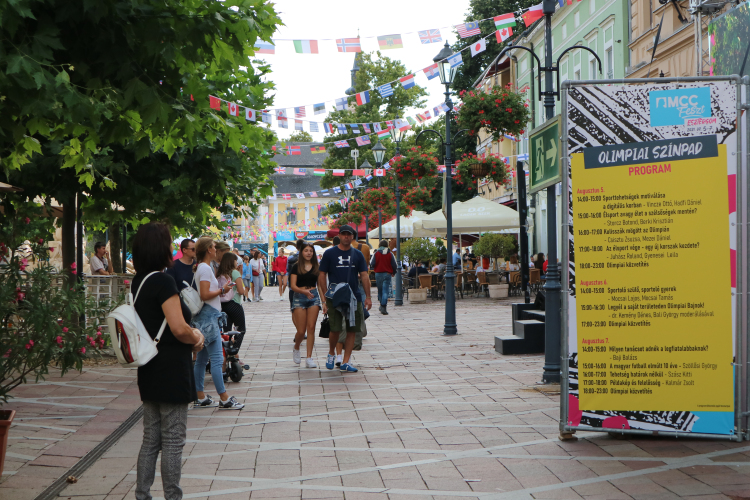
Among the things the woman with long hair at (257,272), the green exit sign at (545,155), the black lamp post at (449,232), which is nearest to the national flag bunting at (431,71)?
the black lamp post at (449,232)

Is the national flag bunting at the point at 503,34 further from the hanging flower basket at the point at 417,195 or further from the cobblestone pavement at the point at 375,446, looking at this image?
the hanging flower basket at the point at 417,195

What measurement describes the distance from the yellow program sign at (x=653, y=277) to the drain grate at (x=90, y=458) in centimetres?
372

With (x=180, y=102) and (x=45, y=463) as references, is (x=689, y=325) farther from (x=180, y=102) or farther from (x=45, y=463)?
(x=45, y=463)

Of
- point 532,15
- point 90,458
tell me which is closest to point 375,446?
point 90,458

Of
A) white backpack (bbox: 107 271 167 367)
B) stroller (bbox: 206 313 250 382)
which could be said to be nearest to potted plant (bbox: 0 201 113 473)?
stroller (bbox: 206 313 250 382)

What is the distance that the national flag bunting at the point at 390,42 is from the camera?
14.5 meters

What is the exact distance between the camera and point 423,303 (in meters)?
25.2

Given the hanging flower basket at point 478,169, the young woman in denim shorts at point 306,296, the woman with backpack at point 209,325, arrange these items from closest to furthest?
the woman with backpack at point 209,325 < the young woman in denim shorts at point 306,296 < the hanging flower basket at point 478,169

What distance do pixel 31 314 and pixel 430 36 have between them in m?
9.73

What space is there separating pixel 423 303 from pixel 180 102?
786 inches

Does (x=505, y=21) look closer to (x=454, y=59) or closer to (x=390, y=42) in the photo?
(x=454, y=59)

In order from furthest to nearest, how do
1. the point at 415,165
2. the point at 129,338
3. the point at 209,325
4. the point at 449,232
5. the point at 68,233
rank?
the point at 415,165 → the point at 449,232 → the point at 68,233 → the point at 209,325 → the point at 129,338

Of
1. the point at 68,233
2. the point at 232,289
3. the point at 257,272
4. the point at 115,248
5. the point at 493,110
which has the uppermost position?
the point at 493,110

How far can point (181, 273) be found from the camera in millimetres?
8539
